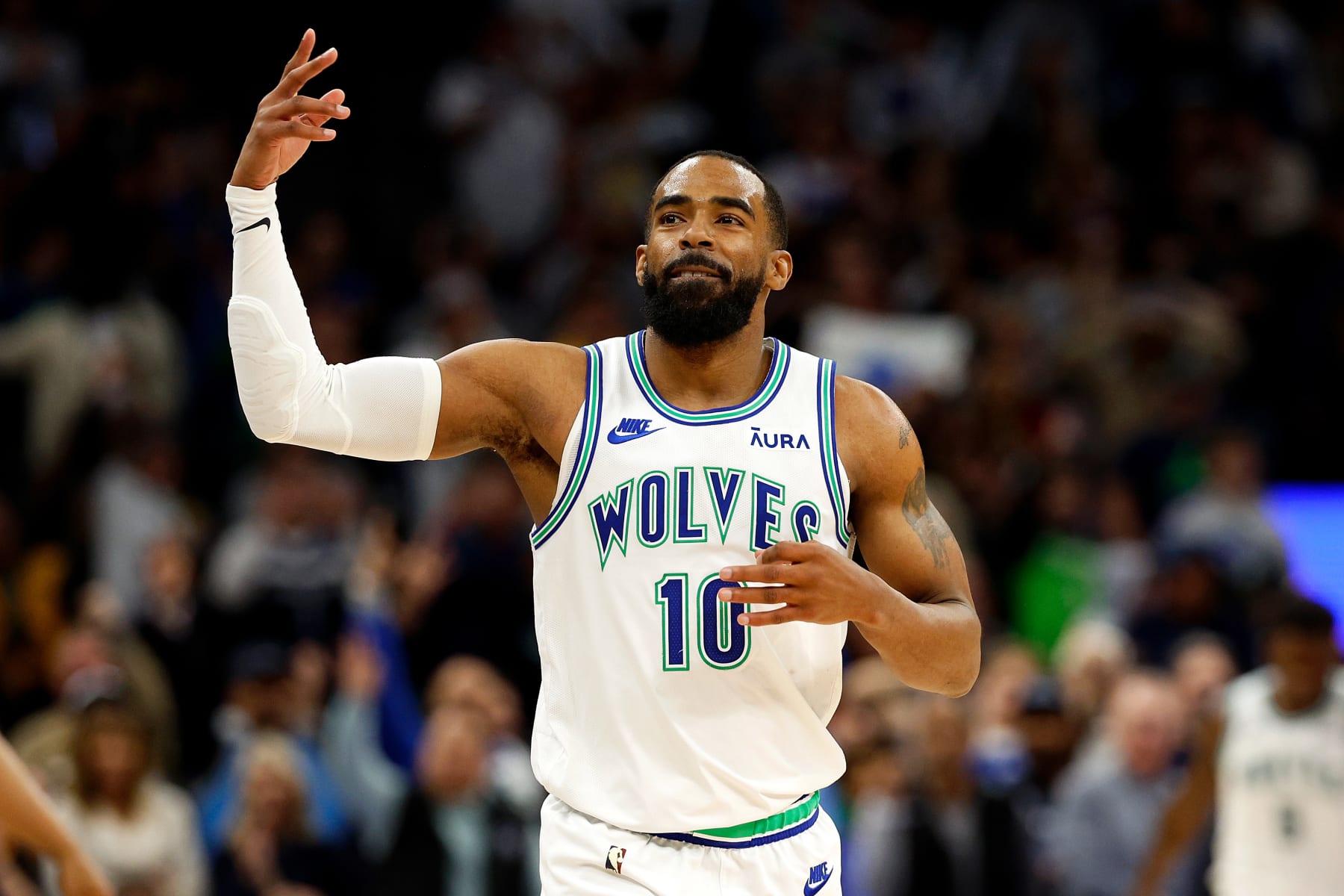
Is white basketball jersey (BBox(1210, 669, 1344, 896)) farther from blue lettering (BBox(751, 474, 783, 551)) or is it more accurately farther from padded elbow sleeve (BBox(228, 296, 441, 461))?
padded elbow sleeve (BBox(228, 296, 441, 461))

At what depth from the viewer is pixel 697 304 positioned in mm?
4820

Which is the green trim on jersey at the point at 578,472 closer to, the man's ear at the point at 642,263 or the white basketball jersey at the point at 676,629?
the white basketball jersey at the point at 676,629

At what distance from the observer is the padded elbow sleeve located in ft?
14.9

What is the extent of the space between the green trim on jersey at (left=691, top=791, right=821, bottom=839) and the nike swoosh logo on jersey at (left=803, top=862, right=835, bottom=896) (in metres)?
0.13

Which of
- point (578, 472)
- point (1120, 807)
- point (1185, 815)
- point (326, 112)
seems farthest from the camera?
point (1120, 807)

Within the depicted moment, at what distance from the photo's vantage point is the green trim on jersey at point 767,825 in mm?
4648

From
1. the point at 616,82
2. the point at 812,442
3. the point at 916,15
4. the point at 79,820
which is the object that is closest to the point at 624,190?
the point at 616,82

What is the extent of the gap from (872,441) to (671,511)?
612 millimetres

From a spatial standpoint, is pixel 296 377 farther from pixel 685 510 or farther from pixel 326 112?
pixel 685 510

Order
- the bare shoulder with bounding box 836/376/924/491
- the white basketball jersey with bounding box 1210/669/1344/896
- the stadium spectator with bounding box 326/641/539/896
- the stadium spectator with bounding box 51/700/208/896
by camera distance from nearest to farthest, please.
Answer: the bare shoulder with bounding box 836/376/924/491 → the white basketball jersey with bounding box 1210/669/1344/896 → the stadium spectator with bounding box 51/700/208/896 → the stadium spectator with bounding box 326/641/539/896

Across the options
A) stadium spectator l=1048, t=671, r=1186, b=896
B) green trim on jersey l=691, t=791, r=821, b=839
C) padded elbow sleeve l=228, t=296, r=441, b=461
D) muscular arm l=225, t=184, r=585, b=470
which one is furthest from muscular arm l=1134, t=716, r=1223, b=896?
padded elbow sleeve l=228, t=296, r=441, b=461

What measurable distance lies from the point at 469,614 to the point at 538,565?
5.44m

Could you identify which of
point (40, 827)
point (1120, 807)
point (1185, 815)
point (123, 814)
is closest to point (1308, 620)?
point (1185, 815)

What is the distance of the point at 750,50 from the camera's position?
14.6 m
